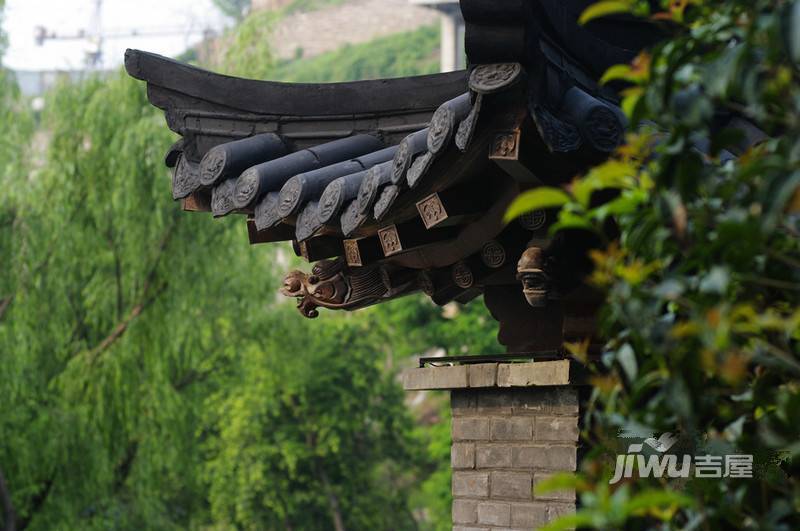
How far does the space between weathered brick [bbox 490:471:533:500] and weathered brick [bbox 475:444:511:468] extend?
0.03m

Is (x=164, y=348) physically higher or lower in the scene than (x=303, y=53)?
higher

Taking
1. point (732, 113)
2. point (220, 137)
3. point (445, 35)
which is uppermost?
point (732, 113)

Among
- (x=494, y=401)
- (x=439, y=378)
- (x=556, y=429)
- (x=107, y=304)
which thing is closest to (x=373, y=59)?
(x=107, y=304)

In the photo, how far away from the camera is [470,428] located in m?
4.07

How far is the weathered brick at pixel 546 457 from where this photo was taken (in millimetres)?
3791

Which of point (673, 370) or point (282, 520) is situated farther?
point (282, 520)

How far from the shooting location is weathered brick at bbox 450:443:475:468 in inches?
160

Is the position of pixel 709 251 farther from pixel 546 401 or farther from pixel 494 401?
pixel 494 401

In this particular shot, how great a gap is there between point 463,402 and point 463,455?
170 millimetres

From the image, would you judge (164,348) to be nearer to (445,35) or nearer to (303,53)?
(445,35)

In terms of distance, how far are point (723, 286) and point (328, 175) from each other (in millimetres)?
2456

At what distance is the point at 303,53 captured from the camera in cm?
6600

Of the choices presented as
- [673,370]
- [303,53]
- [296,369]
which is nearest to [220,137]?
[673,370]

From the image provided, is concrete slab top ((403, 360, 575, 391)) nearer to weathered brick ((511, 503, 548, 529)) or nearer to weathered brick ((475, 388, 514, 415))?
weathered brick ((475, 388, 514, 415))
